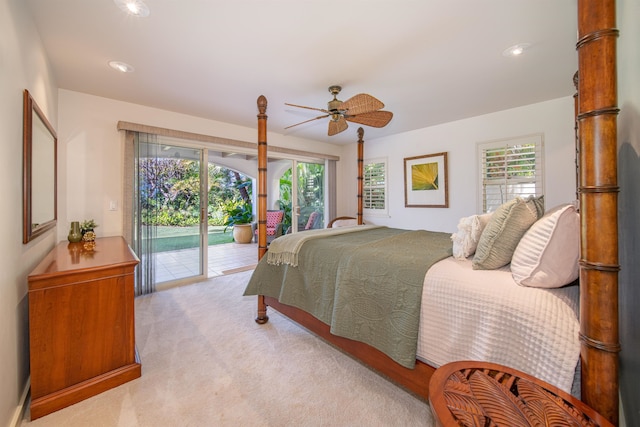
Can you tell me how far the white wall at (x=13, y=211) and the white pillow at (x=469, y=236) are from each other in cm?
249

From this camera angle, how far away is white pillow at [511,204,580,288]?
1.18 metres

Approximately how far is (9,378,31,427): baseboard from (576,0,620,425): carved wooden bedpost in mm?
2558

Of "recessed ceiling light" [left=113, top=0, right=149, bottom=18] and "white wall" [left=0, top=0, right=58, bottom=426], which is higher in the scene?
"recessed ceiling light" [left=113, top=0, right=149, bottom=18]

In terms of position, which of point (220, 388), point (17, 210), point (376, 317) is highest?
point (17, 210)

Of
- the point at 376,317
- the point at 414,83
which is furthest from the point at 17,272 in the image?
the point at 414,83

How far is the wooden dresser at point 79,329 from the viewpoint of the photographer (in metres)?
1.51

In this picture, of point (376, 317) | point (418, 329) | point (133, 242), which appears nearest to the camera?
point (418, 329)

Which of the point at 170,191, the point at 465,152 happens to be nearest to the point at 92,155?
the point at 170,191

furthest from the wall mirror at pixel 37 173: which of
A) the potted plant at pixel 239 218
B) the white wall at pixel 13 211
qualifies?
the potted plant at pixel 239 218

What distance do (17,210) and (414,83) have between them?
3295 mm

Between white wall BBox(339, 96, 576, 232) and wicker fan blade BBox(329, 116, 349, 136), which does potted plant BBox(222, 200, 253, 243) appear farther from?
wicker fan blade BBox(329, 116, 349, 136)

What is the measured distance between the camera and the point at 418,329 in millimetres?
1499

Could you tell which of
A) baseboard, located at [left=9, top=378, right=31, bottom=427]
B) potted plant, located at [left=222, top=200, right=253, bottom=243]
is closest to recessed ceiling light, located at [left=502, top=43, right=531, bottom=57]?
baseboard, located at [left=9, top=378, right=31, bottom=427]

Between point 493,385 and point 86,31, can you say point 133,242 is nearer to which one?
point 86,31
